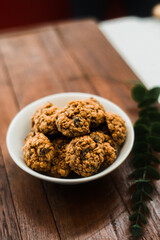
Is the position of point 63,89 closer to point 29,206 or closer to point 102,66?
point 102,66

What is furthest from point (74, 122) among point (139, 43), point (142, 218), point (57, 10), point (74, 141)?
point (57, 10)

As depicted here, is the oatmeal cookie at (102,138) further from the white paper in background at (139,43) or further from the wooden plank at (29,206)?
the white paper in background at (139,43)

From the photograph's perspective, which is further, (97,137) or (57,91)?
(57,91)

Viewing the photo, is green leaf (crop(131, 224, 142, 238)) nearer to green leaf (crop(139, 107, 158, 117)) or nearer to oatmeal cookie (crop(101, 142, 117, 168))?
oatmeal cookie (crop(101, 142, 117, 168))

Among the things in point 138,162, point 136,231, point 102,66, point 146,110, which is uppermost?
point 102,66

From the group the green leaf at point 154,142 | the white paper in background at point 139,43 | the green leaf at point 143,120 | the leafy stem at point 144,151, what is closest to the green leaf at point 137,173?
the leafy stem at point 144,151

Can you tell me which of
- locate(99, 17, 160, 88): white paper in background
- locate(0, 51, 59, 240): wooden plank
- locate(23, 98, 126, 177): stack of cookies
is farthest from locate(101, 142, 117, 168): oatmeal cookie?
locate(99, 17, 160, 88): white paper in background

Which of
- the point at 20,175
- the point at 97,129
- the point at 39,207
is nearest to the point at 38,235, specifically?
the point at 39,207

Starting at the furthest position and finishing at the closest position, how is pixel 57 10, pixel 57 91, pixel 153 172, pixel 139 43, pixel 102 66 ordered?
1. pixel 57 10
2. pixel 139 43
3. pixel 102 66
4. pixel 57 91
5. pixel 153 172
